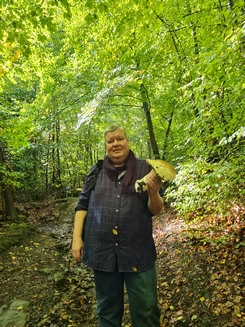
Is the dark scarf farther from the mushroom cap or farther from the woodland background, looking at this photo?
the woodland background

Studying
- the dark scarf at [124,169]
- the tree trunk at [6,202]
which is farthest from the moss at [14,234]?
the dark scarf at [124,169]

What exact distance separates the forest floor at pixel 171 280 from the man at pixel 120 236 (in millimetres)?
1641

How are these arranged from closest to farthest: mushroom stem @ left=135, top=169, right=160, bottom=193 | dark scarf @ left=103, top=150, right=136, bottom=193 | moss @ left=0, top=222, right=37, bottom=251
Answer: mushroom stem @ left=135, top=169, right=160, bottom=193
dark scarf @ left=103, top=150, right=136, bottom=193
moss @ left=0, top=222, right=37, bottom=251

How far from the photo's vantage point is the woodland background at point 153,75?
4.22 metres

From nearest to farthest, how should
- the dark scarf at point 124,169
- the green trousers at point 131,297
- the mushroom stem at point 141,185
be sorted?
the mushroom stem at point 141,185
the green trousers at point 131,297
the dark scarf at point 124,169

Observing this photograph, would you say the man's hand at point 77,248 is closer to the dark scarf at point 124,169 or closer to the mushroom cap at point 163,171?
the dark scarf at point 124,169

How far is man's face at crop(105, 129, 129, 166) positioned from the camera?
2.74 metres

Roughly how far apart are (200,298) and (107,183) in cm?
265

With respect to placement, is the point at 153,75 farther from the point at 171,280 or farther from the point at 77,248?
the point at 77,248

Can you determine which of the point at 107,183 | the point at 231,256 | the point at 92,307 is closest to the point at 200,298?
the point at 231,256

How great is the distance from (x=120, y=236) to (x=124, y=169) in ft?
2.22

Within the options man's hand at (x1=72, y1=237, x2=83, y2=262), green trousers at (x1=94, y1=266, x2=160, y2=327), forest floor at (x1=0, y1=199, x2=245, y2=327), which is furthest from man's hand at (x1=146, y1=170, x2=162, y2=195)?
forest floor at (x1=0, y1=199, x2=245, y2=327)

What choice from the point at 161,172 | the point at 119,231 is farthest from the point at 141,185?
the point at 119,231

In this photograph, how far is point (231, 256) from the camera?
4.77 meters
